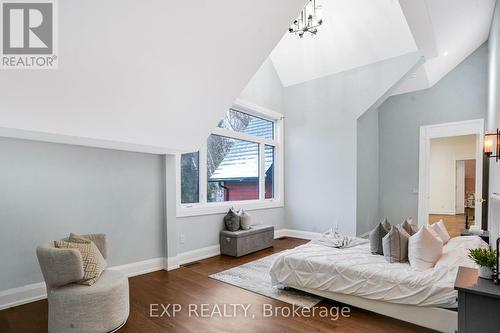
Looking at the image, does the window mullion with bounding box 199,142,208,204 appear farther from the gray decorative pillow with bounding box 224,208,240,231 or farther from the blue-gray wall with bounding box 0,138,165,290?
the blue-gray wall with bounding box 0,138,165,290

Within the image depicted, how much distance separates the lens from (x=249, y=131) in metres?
5.95

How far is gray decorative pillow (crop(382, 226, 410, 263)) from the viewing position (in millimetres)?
2871

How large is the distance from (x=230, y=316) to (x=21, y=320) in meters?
1.95

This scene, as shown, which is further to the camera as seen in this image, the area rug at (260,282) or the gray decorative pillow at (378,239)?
the gray decorative pillow at (378,239)

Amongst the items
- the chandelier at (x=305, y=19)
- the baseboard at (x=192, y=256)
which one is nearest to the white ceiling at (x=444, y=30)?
the chandelier at (x=305, y=19)

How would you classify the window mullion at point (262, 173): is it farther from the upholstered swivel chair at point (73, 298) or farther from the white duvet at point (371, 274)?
the upholstered swivel chair at point (73, 298)

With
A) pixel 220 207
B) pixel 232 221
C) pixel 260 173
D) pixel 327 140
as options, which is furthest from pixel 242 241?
pixel 327 140

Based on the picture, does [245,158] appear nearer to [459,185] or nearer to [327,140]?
[327,140]

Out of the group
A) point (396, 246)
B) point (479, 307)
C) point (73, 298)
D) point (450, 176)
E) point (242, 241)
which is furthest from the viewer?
point (450, 176)

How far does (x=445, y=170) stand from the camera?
380 inches

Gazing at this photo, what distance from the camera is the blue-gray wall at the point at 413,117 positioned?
18.0 feet

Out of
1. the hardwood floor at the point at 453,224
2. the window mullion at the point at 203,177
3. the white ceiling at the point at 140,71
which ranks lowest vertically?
the hardwood floor at the point at 453,224

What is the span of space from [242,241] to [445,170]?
28.3 feet

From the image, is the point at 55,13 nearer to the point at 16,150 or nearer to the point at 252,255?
the point at 16,150
